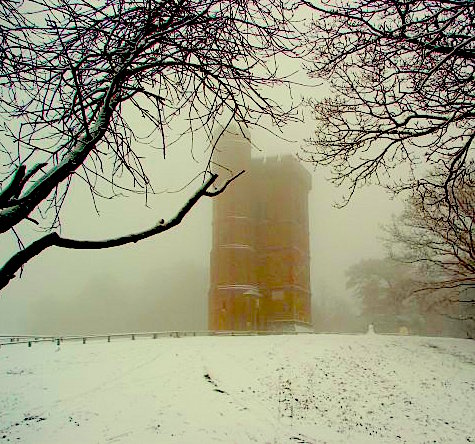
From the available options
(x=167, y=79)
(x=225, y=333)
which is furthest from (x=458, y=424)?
(x=225, y=333)

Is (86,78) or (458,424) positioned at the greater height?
(86,78)

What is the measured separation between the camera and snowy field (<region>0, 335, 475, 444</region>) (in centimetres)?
1292

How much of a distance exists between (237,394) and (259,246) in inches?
1521

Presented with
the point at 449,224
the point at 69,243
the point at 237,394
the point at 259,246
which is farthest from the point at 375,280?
the point at 69,243

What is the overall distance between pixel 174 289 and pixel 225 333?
4358 cm

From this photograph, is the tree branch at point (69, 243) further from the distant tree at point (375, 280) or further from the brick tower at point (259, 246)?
the distant tree at point (375, 280)

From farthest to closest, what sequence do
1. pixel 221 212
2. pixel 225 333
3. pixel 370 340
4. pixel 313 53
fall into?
1. pixel 221 212
2. pixel 225 333
3. pixel 370 340
4. pixel 313 53

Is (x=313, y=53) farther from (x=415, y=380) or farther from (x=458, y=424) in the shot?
(x=415, y=380)

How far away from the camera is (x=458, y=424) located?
14141 millimetres

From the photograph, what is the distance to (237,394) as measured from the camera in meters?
16.5

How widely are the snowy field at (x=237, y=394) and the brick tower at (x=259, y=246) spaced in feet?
81.4

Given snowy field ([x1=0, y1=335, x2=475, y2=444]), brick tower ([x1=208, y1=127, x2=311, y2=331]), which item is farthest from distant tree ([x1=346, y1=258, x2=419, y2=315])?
snowy field ([x1=0, y1=335, x2=475, y2=444])

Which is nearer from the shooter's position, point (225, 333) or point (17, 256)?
point (17, 256)

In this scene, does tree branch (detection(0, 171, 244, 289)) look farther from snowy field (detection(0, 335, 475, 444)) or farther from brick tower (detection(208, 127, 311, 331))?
brick tower (detection(208, 127, 311, 331))
